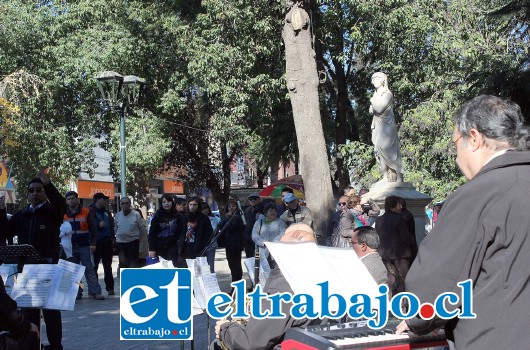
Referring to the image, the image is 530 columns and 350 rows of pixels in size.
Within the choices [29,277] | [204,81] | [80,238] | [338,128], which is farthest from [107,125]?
[29,277]

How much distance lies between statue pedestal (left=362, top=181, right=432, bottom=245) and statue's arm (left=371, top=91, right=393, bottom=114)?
135 centimetres

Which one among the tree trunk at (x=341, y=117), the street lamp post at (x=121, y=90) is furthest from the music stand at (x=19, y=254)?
the tree trunk at (x=341, y=117)

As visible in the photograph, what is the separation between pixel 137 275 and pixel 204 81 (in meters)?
19.0

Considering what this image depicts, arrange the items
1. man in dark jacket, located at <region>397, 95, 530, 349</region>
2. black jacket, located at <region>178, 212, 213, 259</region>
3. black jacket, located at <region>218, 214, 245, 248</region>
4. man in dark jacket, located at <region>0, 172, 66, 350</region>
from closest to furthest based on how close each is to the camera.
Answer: man in dark jacket, located at <region>397, 95, 530, 349</region>, man in dark jacket, located at <region>0, 172, 66, 350</region>, black jacket, located at <region>178, 212, 213, 259</region>, black jacket, located at <region>218, 214, 245, 248</region>

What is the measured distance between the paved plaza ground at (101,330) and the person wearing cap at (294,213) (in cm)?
231

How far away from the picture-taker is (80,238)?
44.9 ft

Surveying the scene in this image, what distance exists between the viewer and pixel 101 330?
414 inches

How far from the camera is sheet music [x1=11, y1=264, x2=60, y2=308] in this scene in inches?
264

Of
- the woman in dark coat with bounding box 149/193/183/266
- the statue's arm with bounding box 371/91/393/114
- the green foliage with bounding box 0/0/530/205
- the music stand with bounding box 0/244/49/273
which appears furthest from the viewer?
the green foliage with bounding box 0/0/530/205

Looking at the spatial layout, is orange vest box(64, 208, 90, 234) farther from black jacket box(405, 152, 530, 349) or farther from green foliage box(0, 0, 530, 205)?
black jacket box(405, 152, 530, 349)

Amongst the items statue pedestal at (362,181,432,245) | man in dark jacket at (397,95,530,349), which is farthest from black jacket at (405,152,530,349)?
statue pedestal at (362,181,432,245)

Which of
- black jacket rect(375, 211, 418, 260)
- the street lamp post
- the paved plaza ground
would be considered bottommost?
the paved plaza ground

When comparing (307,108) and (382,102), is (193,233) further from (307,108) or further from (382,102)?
(382,102)

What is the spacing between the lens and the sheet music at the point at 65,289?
22.0 feet
